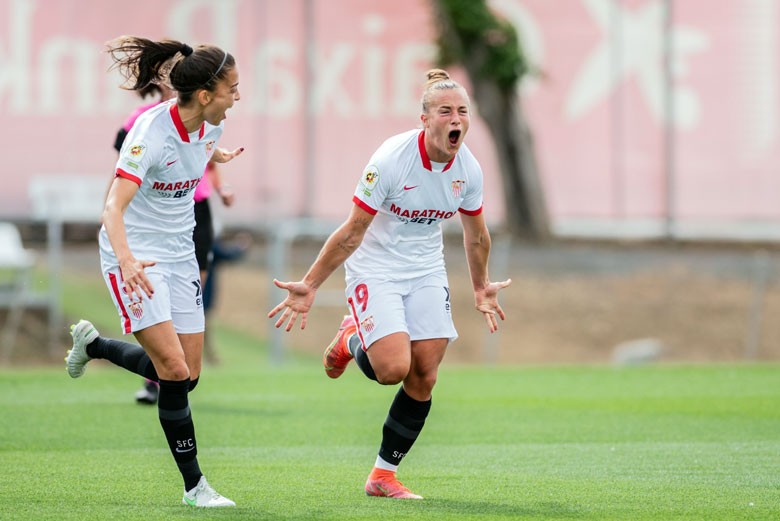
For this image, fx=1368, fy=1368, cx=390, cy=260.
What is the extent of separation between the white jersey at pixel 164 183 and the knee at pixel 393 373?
1209 mm

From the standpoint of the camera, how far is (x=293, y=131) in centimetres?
2445

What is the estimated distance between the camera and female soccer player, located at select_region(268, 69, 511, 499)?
23.4 feet

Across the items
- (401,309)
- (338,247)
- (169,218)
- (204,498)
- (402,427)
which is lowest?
(204,498)

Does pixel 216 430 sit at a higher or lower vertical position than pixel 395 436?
lower

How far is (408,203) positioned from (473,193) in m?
0.41

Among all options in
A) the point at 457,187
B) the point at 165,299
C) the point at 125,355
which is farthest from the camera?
the point at 125,355

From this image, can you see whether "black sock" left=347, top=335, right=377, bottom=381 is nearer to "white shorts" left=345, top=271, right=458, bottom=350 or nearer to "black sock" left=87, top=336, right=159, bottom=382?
"white shorts" left=345, top=271, right=458, bottom=350

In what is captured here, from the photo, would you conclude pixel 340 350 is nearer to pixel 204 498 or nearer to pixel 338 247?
pixel 338 247

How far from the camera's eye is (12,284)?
18.2 m

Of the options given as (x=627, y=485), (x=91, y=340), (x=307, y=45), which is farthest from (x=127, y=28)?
(x=627, y=485)

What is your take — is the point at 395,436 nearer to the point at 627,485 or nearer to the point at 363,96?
the point at 627,485

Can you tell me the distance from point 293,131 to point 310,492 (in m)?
17.6

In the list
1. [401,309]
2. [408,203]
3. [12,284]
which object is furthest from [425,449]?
[12,284]

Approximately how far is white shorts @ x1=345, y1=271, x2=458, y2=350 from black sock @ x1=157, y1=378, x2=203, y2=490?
42.0 inches
